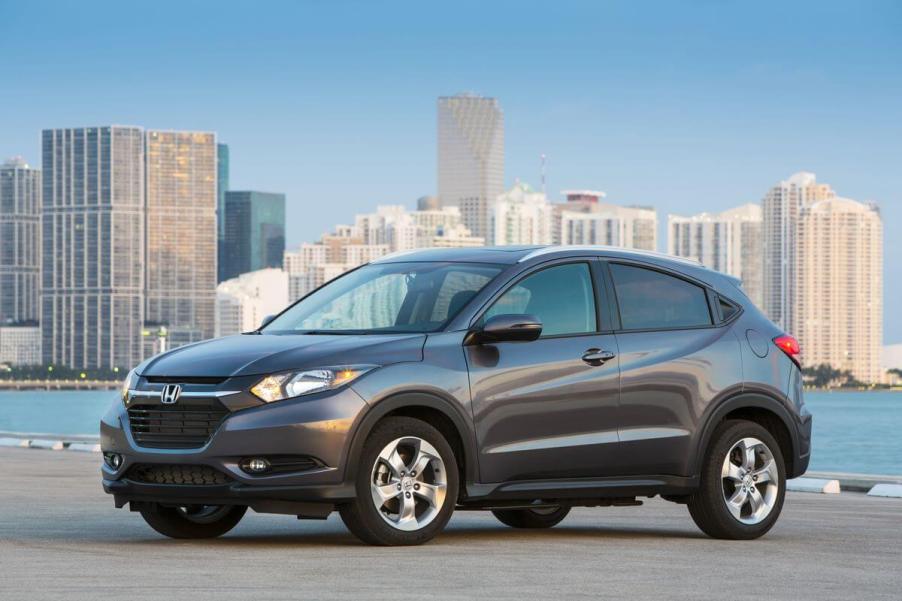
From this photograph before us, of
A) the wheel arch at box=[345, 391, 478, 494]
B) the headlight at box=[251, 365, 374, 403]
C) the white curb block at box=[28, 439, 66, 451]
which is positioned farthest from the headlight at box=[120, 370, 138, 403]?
the white curb block at box=[28, 439, 66, 451]

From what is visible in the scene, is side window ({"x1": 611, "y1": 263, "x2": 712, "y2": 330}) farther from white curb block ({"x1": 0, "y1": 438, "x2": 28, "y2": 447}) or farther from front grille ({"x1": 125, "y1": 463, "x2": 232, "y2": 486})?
white curb block ({"x1": 0, "y1": 438, "x2": 28, "y2": 447})

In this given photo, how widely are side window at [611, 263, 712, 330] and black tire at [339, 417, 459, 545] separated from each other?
1.69m

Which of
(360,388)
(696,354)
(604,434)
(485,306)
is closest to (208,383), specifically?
(360,388)

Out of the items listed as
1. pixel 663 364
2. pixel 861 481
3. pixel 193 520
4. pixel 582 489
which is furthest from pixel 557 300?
pixel 861 481

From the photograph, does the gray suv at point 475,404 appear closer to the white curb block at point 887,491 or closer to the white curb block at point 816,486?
the white curb block at point 887,491

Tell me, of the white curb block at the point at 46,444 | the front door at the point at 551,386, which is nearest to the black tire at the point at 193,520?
the front door at the point at 551,386

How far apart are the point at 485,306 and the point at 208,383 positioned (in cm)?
174

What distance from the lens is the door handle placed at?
10.5m

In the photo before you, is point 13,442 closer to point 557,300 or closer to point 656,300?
point 656,300

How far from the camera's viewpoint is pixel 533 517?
39.4 feet

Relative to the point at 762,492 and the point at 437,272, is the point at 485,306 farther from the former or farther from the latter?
the point at 762,492

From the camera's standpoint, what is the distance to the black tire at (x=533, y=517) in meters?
12.0

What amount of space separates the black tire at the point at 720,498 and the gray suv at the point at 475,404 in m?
0.01

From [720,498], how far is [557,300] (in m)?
1.66
